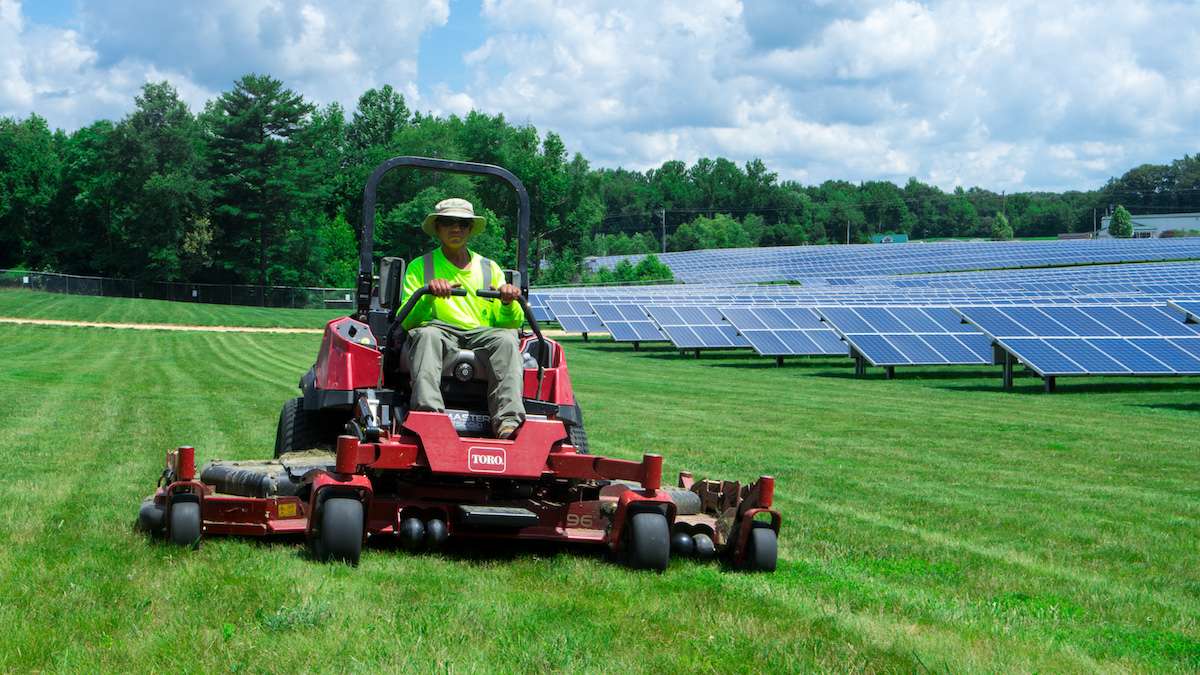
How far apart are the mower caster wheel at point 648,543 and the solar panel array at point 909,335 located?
24.6 meters

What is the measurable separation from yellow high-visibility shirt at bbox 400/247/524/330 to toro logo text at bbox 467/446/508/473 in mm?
1195

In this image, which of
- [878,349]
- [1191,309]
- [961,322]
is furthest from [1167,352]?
[961,322]

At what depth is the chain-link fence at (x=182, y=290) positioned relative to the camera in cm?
7556

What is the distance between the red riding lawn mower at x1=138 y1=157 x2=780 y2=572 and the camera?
7.11 meters

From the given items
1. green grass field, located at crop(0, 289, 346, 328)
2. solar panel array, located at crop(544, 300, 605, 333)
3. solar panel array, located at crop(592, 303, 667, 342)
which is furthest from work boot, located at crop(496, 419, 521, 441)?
green grass field, located at crop(0, 289, 346, 328)

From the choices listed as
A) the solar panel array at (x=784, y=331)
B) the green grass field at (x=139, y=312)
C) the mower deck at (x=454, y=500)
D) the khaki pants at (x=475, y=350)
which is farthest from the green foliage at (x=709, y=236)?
the mower deck at (x=454, y=500)

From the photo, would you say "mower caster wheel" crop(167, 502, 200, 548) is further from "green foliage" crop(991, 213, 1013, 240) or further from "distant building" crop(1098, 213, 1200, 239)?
"green foliage" crop(991, 213, 1013, 240)

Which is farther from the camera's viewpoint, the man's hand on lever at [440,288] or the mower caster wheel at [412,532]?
the man's hand on lever at [440,288]

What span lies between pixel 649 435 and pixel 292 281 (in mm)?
73485

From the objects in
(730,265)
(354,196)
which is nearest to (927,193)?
(730,265)

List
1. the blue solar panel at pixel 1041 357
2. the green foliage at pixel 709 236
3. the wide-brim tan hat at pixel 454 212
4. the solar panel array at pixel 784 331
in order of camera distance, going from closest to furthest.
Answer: the wide-brim tan hat at pixel 454 212
the blue solar panel at pixel 1041 357
the solar panel array at pixel 784 331
the green foliage at pixel 709 236

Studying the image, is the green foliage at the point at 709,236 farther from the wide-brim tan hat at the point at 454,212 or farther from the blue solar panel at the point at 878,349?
the wide-brim tan hat at the point at 454,212

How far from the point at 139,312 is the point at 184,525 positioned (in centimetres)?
5815

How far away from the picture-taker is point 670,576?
23.2 feet
